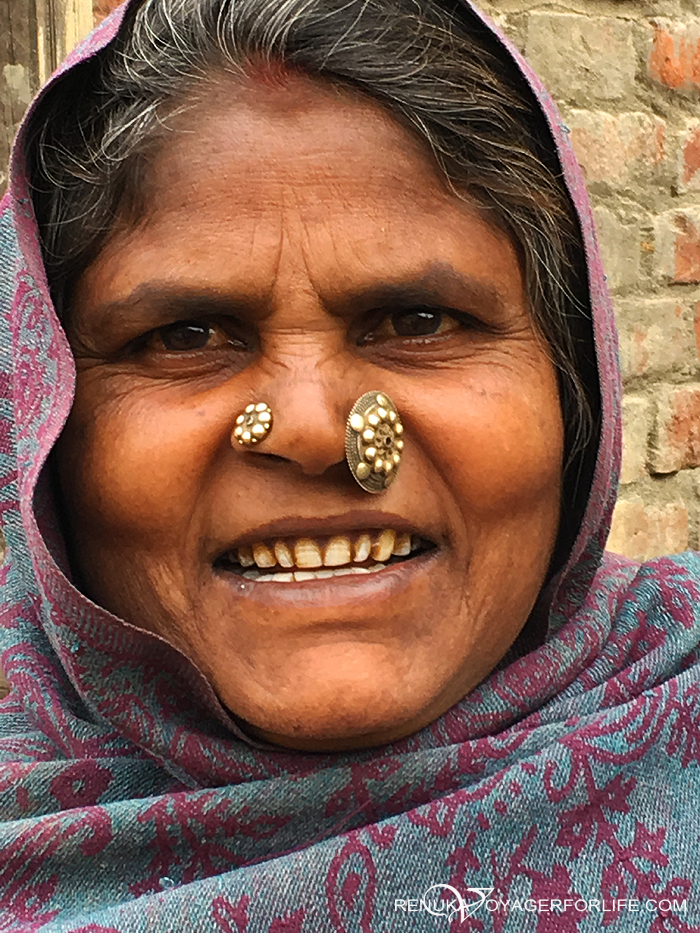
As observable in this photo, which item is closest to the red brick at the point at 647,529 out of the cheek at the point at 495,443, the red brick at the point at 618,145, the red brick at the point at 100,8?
the red brick at the point at 618,145

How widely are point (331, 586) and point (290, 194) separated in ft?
1.39

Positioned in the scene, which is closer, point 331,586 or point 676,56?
point 331,586

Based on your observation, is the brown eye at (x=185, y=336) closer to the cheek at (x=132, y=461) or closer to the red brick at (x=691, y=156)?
the cheek at (x=132, y=461)

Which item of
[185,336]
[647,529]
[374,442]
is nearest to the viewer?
[374,442]

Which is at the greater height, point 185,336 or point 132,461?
point 185,336

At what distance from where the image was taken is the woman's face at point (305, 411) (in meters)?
0.99

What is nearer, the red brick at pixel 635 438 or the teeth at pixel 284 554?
the teeth at pixel 284 554

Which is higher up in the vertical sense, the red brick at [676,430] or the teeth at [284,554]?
the teeth at [284,554]

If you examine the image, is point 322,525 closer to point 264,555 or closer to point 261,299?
point 264,555

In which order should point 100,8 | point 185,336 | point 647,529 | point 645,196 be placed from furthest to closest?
point 647,529
point 645,196
point 100,8
point 185,336

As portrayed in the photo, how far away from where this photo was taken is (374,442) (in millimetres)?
952

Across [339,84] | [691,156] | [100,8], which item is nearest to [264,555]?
[339,84]

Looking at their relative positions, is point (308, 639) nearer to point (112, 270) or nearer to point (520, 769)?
point (520, 769)

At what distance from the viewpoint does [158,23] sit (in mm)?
1105
